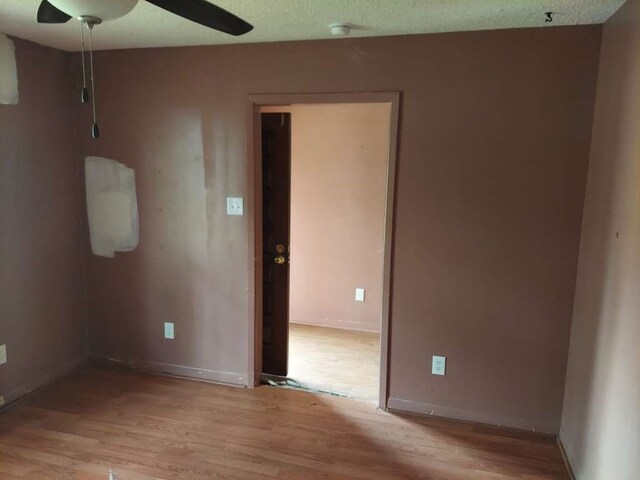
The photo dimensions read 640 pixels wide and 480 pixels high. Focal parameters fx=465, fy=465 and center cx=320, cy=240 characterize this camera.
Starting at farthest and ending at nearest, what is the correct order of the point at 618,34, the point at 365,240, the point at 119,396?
1. the point at 365,240
2. the point at 119,396
3. the point at 618,34

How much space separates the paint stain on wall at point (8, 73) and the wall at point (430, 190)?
0.50 metres

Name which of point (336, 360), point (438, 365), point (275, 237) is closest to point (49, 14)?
point (275, 237)

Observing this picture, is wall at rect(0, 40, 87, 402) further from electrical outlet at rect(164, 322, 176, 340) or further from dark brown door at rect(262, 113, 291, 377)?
dark brown door at rect(262, 113, 291, 377)

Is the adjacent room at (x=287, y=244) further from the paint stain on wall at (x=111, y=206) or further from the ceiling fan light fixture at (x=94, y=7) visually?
the ceiling fan light fixture at (x=94, y=7)

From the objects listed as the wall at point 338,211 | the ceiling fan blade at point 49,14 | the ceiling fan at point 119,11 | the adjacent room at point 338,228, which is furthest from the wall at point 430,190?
the wall at point 338,211

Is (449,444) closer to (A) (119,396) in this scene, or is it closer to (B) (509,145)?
(B) (509,145)

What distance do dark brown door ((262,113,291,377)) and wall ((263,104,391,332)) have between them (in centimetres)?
112

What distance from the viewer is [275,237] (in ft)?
10.9

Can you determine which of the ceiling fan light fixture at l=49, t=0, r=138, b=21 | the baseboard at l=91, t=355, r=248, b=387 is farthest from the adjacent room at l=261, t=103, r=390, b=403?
the ceiling fan light fixture at l=49, t=0, r=138, b=21

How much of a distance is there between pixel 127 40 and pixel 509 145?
232 cm

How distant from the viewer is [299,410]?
2.94 metres

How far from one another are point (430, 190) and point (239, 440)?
1779 mm

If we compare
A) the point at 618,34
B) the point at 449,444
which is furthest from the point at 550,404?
the point at 618,34

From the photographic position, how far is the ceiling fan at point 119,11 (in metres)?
1.33
